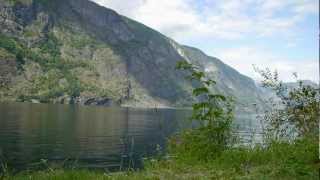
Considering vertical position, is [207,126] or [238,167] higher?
[207,126]

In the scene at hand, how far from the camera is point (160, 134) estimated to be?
130m

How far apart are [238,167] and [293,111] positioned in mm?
4614

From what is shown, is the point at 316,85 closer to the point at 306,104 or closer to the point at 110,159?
the point at 306,104

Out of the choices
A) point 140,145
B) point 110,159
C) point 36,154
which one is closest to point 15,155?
point 36,154

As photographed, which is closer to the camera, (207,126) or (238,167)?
(238,167)

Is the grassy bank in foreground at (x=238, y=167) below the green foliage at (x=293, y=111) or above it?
below

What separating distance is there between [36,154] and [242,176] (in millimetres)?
65869

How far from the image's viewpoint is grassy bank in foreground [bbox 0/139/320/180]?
47.5 ft

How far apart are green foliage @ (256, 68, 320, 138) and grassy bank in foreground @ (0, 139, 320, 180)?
1.08m

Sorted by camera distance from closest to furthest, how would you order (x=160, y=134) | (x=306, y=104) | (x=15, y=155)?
1. (x=306, y=104)
2. (x=15, y=155)
3. (x=160, y=134)

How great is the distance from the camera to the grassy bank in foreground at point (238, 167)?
1449cm

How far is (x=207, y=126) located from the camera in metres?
21.0

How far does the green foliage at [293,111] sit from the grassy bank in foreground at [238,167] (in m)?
1.08

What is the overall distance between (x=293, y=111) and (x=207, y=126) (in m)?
3.76
